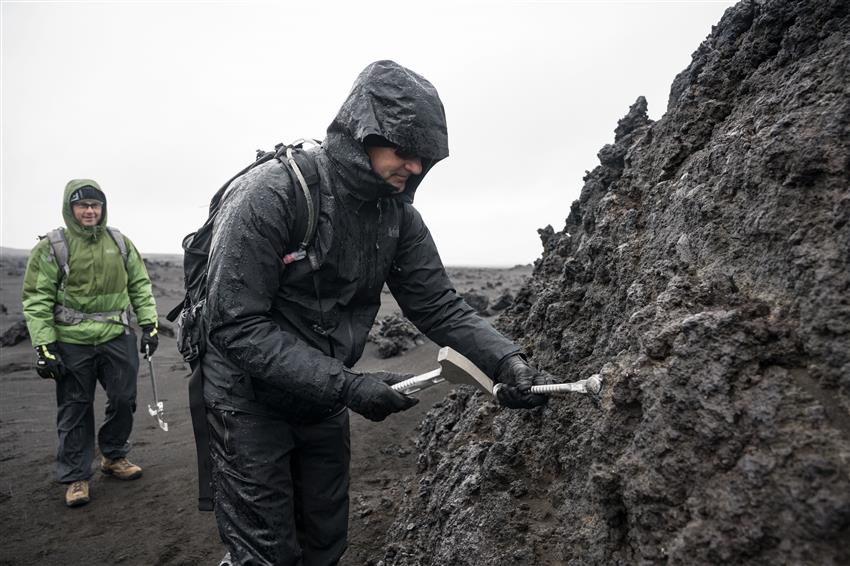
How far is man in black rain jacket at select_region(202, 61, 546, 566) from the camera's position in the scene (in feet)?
7.23

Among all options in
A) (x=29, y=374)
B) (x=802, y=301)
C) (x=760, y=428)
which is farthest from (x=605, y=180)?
(x=29, y=374)

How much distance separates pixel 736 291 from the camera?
1.85 m

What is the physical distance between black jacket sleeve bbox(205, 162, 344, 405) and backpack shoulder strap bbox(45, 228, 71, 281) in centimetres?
325

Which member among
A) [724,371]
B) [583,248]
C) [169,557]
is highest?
[583,248]

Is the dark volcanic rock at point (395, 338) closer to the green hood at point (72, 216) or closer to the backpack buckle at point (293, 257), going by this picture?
the green hood at point (72, 216)

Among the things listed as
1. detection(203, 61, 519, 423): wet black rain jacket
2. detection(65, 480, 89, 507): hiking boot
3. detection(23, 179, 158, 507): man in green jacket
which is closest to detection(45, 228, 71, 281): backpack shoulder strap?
detection(23, 179, 158, 507): man in green jacket

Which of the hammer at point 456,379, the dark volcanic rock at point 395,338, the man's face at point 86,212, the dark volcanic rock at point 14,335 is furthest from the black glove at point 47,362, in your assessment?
the dark volcanic rock at point 14,335

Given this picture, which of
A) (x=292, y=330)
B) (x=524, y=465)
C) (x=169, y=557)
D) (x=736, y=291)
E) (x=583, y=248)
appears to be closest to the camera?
(x=736, y=291)

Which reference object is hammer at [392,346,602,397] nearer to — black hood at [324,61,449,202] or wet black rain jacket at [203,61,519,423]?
wet black rain jacket at [203,61,519,423]

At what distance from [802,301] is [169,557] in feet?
13.9

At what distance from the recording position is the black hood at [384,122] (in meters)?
2.29

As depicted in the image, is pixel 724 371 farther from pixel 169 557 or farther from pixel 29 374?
pixel 29 374

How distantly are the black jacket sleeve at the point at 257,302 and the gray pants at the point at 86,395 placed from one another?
3.26 m

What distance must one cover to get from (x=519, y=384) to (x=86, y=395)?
13.9ft
